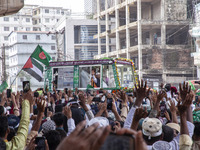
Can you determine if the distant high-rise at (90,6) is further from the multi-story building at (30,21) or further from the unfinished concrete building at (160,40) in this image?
the multi-story building at (30,21)

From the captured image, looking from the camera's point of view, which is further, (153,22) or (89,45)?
(89,45)

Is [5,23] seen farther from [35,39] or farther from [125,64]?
[125,64]

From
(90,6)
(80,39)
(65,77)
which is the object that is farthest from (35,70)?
(80,39)

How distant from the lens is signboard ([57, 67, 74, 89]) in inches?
757

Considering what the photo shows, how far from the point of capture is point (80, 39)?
66312 millimetres

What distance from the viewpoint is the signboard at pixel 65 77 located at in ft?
63.1

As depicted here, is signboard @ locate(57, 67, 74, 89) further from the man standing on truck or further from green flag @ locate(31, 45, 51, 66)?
green flag @ locate(31, 45, 51, 66)

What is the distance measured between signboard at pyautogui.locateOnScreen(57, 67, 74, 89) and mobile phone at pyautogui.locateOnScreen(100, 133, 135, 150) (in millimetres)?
17632

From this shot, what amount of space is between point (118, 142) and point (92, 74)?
17.2 m

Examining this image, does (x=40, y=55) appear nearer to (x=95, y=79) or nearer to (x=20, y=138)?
(x=95, y=79)

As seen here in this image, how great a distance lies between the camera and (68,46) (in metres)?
66.5

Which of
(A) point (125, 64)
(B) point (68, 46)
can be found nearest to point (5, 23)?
(B) point (68, 46)

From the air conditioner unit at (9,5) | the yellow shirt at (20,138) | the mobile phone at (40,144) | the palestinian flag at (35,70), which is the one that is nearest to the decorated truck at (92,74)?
the palestinian flag at (35,70)

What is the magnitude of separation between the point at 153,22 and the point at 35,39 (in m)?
38.4
